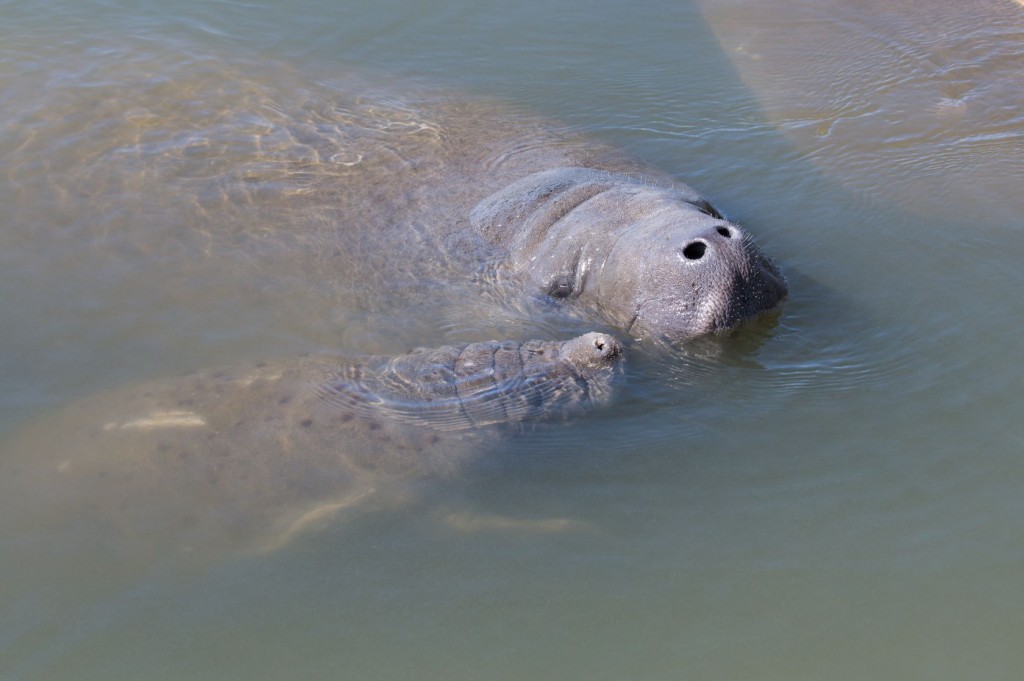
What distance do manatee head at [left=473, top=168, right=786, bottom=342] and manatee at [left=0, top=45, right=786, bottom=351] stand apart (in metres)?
0.01

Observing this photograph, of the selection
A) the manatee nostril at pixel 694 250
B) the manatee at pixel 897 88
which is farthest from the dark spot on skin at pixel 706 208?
the manatee at pixel 897 88

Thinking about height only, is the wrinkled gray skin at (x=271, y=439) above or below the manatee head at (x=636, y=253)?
below

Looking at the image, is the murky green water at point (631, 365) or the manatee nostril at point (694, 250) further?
the manatee nostril at point (694, 250)

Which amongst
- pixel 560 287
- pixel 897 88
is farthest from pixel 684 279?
pixel 897 88

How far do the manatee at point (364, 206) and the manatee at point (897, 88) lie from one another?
2108mm

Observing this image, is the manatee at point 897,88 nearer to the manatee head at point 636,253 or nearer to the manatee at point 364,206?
the manatee at point 364,206

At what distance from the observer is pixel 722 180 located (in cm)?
891

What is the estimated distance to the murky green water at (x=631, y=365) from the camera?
4.59 meters

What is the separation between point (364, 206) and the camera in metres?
8.05

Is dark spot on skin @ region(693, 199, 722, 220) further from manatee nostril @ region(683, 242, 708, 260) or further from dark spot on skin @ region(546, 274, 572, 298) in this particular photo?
dark spot on skin @ region(546, 274, 572, 298)

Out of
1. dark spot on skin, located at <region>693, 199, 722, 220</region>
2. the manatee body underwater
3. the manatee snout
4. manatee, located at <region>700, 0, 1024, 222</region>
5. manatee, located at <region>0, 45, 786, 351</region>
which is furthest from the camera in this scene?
manatee, located at <region>700, 0, 1024, 222</region>

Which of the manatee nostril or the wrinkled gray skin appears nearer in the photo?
the wrinkled gray skin

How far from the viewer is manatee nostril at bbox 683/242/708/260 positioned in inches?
251

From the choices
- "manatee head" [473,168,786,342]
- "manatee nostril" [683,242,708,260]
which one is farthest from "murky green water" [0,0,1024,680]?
"manatee nostril" [683,242,708,260]
